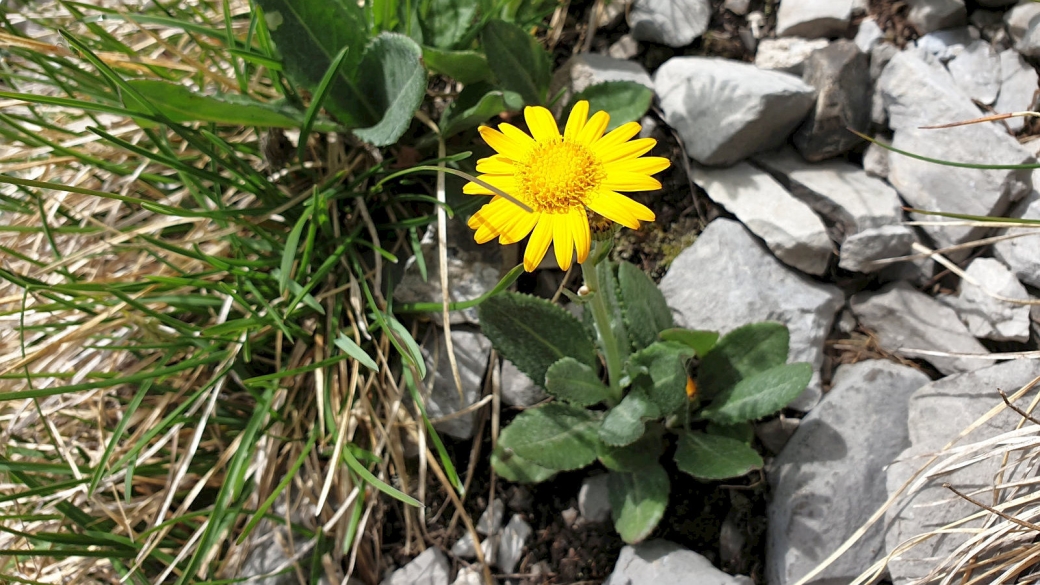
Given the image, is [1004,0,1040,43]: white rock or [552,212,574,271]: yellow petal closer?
[552,212,574,271]: yellow petal

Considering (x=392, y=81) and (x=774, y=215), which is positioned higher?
(x=392, y=81)

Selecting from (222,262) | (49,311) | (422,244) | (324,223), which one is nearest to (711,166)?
(422,244)

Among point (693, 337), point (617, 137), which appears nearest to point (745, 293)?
point (693, 337)

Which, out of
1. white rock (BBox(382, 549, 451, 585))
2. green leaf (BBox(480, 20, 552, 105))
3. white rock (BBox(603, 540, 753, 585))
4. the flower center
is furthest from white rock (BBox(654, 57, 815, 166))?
white rock (BBox(382, 549, 451, 585))

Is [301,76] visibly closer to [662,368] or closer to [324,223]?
[324,223]

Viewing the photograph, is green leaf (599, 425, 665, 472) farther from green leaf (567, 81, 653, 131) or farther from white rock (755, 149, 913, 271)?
green leaf (567, 81, 653, 131)

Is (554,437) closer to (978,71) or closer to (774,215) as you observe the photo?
(774,215)
